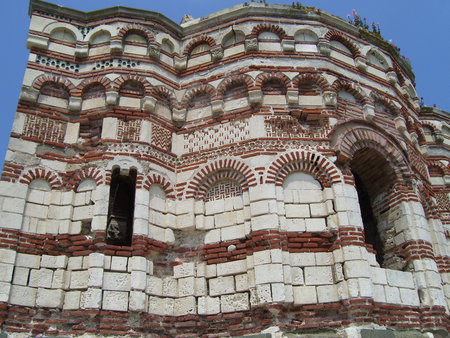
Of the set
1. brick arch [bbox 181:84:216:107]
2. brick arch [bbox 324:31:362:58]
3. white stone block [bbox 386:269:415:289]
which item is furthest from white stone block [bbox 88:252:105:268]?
brick arch [bbox 324:31:362:58]

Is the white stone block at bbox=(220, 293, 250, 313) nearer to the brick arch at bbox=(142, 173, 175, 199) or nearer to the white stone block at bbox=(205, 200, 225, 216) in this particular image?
the white stone block at bbox=(205, 200, 225, 216)

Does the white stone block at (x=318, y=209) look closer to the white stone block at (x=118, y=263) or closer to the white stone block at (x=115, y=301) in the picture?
the white stone block at (x=118, y=263)

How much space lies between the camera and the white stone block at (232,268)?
9.01 meters

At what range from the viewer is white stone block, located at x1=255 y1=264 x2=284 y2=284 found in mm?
8477

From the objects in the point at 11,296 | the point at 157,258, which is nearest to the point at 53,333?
the point at 11,296

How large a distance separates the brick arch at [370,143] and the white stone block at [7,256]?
6460 millimetres

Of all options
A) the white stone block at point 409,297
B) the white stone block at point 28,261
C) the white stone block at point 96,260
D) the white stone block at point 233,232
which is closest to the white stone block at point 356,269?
the white stone block at point 409,297

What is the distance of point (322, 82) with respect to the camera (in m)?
10.9

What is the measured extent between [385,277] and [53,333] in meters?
5.98

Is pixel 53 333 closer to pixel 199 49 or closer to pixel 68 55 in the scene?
pixel 68 55

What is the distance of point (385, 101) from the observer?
38.6 ft

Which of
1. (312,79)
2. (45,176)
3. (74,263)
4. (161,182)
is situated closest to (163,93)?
(161,182)

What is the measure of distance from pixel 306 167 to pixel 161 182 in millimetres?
2970

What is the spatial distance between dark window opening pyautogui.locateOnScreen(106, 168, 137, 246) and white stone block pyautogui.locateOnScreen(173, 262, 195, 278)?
1102 millimetres
